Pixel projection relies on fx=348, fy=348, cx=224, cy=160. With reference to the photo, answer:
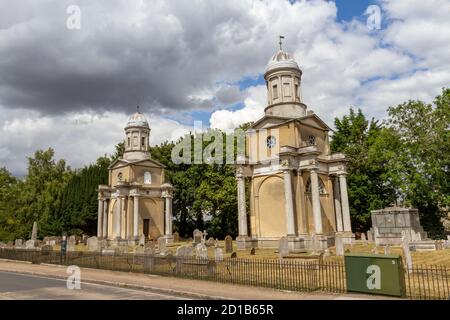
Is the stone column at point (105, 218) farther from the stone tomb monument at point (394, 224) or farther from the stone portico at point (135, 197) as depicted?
the stone tomb monument at point (394, 224)

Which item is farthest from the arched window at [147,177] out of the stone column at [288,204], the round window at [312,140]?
A: the stone column at [288,204]

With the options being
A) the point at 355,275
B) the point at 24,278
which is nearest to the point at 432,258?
the point at 355,275

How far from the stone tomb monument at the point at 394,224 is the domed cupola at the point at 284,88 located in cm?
1132

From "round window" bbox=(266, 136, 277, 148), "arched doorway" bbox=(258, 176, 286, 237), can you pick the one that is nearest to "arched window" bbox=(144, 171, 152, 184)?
"arched doorway" bbox=(258, 176, 286, 237)

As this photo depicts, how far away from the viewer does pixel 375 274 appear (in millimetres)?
10555

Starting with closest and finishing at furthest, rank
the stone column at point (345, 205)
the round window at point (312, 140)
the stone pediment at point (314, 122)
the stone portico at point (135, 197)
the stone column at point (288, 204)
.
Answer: the stone column at point (288, 204), the stone column at point (345, 205), the stone pediment at point (314, 122), the round window at point (312, 140), the stone portico at point (135, 197)

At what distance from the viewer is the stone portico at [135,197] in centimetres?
4188

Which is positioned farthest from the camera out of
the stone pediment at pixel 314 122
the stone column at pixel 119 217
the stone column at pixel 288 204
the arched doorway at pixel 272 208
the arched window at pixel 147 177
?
the arched window at pixel 147 177

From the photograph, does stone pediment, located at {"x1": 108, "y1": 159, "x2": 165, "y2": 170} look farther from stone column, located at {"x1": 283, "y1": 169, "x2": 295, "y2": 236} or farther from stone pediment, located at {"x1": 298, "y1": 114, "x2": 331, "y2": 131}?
stone column, located at {"x1": 283, "y1": 169, "x2": 295, "y2": 236}

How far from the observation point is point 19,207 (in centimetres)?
5191

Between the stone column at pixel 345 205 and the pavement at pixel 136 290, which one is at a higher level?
the stone column at pixel 345 205

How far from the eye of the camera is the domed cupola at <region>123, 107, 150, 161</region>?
46.5 m

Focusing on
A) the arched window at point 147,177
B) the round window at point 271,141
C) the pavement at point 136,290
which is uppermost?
the round window at point 271,141

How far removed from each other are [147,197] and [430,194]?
3137 centimetres
